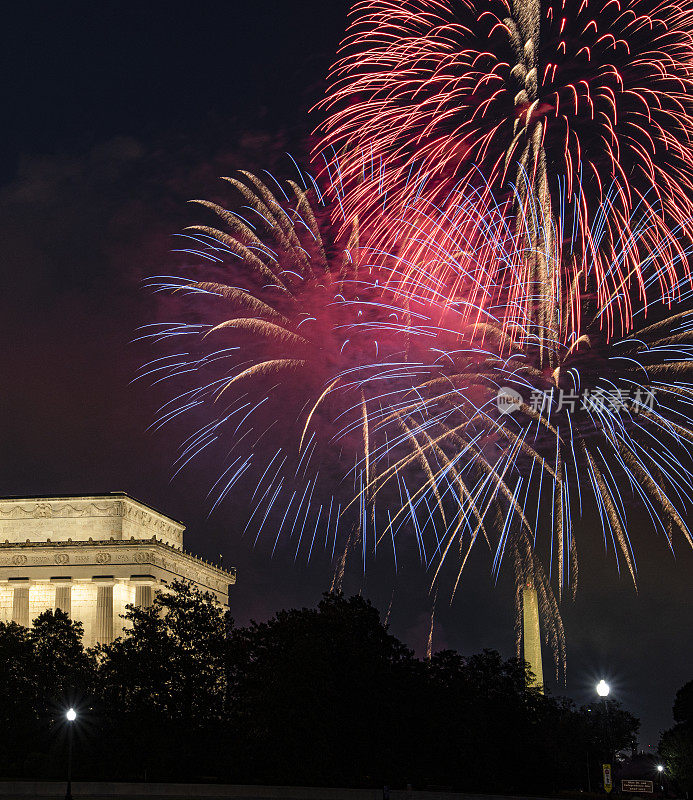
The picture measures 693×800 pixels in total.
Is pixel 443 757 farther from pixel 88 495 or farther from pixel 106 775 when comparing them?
pixel 88 495

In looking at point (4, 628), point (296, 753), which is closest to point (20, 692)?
point (4, 628)

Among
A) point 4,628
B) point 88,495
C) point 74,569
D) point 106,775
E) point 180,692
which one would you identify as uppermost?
point 88,495

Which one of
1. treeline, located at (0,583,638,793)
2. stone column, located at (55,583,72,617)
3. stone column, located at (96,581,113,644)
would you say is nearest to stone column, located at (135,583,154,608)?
stone column, located at (96,581,113,644)

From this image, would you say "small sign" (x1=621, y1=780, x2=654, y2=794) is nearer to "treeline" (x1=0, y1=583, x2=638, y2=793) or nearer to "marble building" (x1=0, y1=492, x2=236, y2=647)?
"treeline" (x1=0, y1=583, x2=638, y2=793)

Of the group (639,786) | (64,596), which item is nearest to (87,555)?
(64,596)

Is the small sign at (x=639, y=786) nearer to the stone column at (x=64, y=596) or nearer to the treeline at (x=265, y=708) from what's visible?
the treeline at (x=265, y=708)
